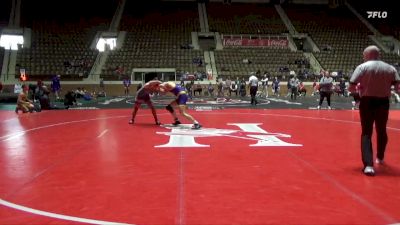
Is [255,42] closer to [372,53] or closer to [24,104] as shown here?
[24,104]

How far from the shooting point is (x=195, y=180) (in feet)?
15.4

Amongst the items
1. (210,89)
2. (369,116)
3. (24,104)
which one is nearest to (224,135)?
(369,116)

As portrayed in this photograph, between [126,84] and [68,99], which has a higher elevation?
[126,84]

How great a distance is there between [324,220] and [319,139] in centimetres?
479

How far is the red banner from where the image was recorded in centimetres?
3509

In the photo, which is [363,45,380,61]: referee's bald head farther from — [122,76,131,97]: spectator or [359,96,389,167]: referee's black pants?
[122,76,131,97]: spectator

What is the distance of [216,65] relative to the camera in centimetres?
3253

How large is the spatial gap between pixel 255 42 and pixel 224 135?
1091 inches

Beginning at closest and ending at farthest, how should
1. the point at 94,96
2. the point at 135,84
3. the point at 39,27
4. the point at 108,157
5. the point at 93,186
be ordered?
1. the point at 93,186
2. the point at 108,157
3. the point at 94,96
4. the point at 135,84
5. the point at 39,27

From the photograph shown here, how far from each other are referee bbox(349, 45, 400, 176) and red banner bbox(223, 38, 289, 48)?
3037 cm

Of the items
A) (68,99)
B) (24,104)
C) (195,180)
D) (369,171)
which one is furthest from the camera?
(68,99)

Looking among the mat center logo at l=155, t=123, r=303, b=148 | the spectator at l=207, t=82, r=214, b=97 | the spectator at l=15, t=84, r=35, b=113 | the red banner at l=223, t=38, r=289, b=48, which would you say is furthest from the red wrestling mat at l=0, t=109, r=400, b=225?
the red banner at l=223, t=38, r=289, b=48

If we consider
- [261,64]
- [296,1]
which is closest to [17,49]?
[261,64]

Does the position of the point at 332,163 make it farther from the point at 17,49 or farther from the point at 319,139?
the point at 17,49
